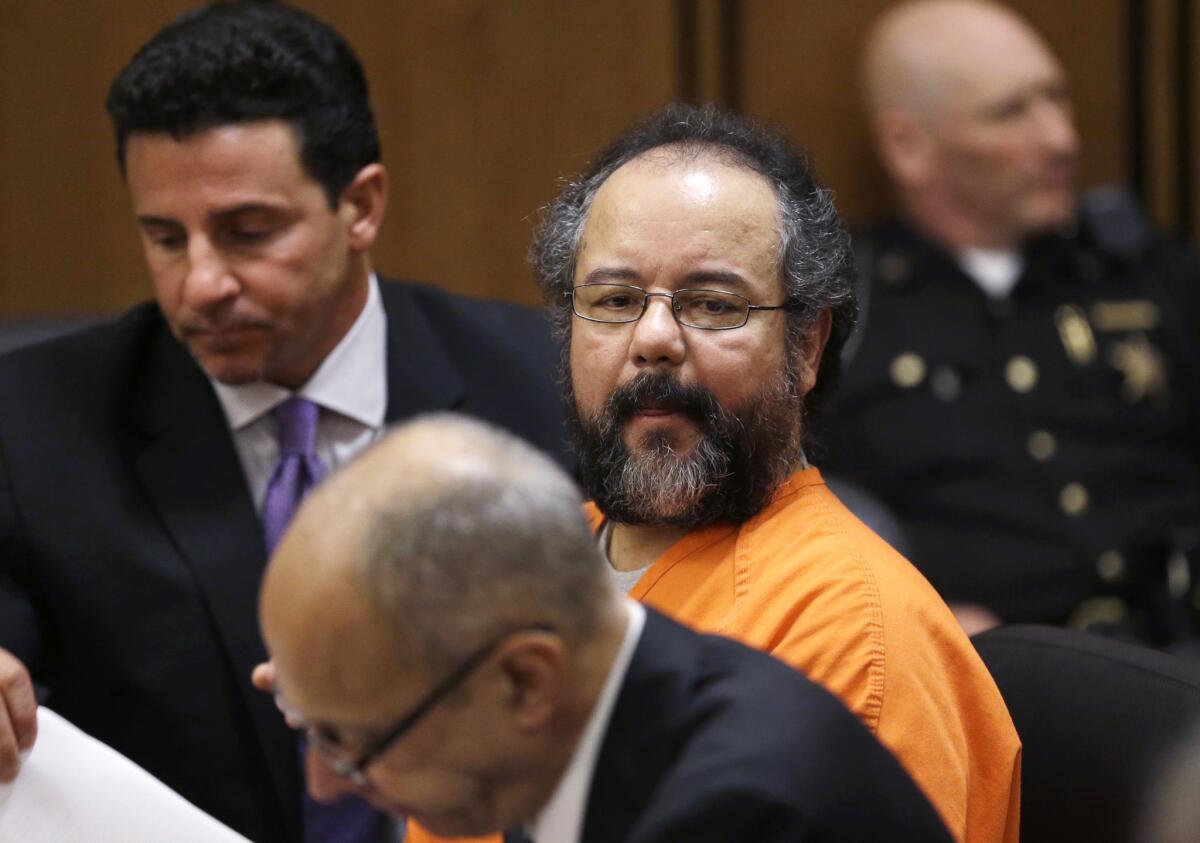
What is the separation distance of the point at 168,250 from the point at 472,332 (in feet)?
1.38

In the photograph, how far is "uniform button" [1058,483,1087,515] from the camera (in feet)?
10.0

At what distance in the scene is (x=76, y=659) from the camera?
187cm

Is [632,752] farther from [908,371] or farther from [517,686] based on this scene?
[908,371]

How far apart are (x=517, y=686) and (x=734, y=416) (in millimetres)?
555

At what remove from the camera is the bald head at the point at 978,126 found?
3.25m

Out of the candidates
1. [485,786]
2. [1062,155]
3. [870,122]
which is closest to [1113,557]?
[1062,155]

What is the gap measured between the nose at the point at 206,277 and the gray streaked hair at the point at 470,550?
0.88 metres

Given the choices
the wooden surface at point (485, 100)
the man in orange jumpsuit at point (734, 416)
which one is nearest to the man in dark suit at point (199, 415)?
the man in orange jumpsuit at point (734, 416)

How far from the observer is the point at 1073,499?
3057mm

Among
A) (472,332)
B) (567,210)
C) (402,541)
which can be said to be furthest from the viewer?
(472,332)

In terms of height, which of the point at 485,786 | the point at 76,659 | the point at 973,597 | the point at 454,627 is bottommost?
the point at 973,597

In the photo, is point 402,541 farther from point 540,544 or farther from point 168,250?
point 168,250

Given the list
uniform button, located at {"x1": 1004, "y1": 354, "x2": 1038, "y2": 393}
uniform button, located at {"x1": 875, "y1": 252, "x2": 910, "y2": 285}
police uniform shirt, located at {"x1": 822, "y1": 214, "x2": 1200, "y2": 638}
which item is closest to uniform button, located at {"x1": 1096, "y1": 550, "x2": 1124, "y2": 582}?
police uniform shirt, located at {"x1": 822, "y1": 214, "x2": 1200, "y2": 638}

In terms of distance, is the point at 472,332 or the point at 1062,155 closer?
the point at 472,332
